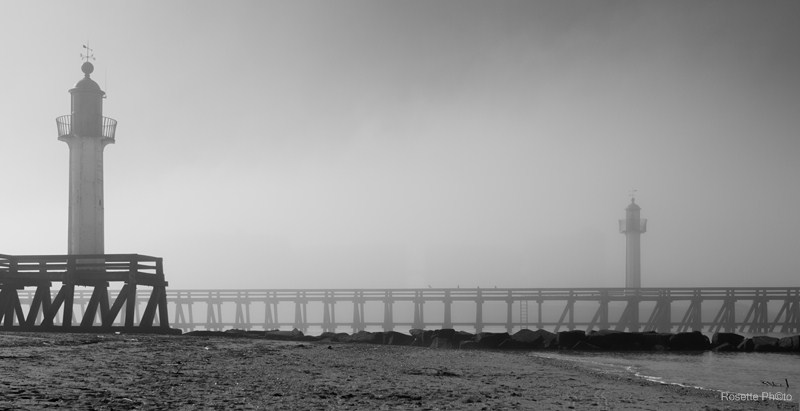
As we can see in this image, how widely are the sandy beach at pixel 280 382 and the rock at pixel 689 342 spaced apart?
42.7ft

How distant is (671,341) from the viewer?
91.6ft

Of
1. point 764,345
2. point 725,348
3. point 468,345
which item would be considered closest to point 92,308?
point 468,345

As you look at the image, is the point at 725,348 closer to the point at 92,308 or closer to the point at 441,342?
the point at 441,342

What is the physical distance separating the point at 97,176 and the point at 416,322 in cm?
2616

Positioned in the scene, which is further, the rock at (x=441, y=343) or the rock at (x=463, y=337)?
the rock at (x=463, y=337)

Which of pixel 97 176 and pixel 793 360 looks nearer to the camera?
pixel 793 360

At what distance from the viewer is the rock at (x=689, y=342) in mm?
27578

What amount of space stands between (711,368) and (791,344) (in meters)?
8.71

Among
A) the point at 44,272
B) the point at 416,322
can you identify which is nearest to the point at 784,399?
the point at 44,272

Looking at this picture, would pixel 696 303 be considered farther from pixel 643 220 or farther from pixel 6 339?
pixel 6 339

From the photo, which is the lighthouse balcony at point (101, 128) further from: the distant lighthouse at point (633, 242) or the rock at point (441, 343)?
the distant lighthouse at point (633, 242)

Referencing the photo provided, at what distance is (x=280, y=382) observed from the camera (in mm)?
10539

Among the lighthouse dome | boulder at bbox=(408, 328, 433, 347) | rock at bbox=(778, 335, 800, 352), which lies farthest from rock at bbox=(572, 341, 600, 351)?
the lighthouse dome

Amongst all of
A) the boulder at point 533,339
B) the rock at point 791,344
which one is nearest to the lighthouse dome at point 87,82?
the boulder at point 533,339
